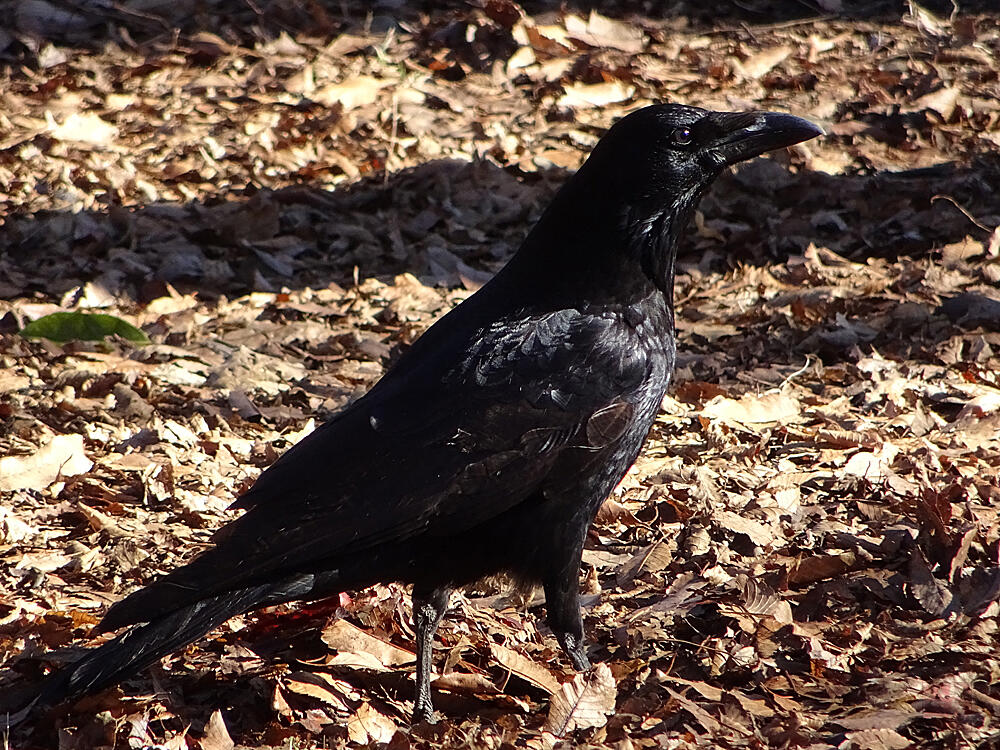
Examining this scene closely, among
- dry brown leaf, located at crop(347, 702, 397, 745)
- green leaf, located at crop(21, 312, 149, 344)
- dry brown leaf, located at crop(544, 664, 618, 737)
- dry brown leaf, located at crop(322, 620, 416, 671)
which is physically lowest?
green leaf, located at crop(21, 312, 149, 344)

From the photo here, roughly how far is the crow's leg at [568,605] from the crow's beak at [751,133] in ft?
4.80

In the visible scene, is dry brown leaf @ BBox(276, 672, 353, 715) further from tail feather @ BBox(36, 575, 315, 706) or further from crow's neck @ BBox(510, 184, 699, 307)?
crow's neck @ BBox(510, 184, 699, 307)

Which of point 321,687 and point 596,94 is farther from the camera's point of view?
point 596,94

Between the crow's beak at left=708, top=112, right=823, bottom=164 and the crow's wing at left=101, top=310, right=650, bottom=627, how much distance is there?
0.75m

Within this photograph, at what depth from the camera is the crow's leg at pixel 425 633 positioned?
3916 mm

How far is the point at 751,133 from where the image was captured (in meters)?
4.28

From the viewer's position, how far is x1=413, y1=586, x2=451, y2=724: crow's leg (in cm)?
392

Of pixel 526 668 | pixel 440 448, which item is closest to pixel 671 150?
pixel 440 448

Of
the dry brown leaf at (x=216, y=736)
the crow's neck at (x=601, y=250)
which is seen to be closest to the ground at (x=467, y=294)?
the dry brown leaf at (x=216, y=736)

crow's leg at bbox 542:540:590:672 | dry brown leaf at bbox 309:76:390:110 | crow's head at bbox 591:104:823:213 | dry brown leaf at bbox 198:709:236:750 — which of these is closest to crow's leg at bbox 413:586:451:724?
crow's leg at bbox 542:540:590:672

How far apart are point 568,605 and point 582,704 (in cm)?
37


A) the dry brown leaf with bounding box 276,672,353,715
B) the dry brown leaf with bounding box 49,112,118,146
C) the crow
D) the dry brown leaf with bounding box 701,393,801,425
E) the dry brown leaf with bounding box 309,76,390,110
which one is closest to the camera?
the crow

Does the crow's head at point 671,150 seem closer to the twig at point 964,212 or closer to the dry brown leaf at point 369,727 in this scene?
the dry brown leaf at point 369,727

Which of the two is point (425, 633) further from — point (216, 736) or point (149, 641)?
point (149, 641)
